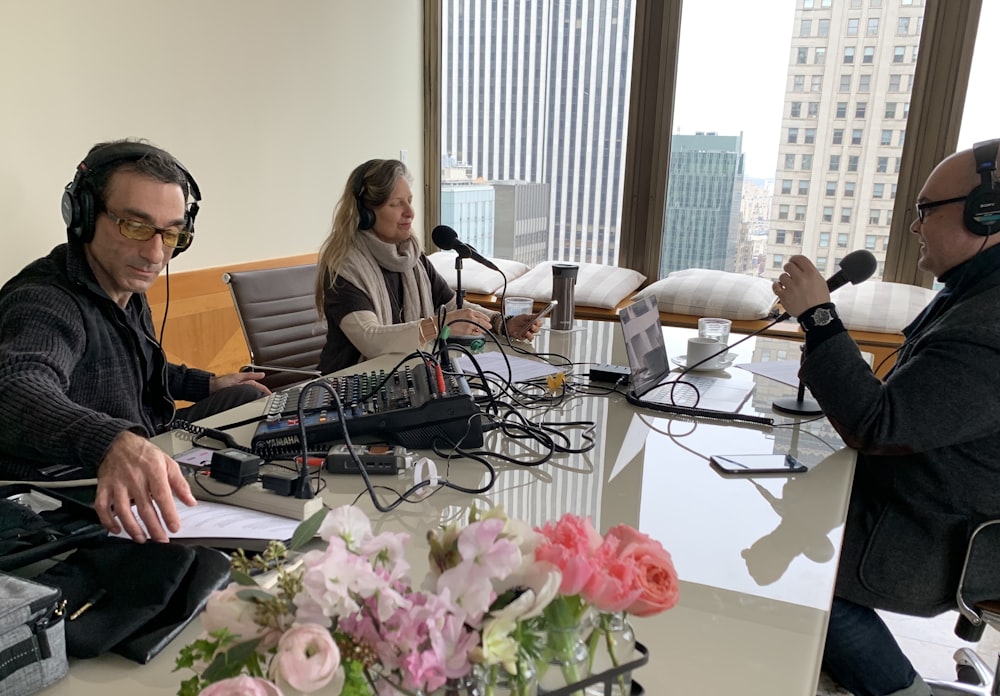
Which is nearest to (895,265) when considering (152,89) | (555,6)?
(555,6)

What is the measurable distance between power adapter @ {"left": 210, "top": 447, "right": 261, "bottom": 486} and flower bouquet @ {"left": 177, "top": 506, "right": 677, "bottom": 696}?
57 centimetres

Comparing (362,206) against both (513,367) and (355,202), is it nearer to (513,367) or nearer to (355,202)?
(355,202)

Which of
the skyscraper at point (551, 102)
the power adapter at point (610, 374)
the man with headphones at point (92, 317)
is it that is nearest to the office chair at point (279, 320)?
the man with headphones at point (92, 317)

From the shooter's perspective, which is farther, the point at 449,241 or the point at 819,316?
the point at 449,241

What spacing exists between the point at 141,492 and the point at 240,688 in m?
0.49

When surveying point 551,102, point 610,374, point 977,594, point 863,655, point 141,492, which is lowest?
point 863,655

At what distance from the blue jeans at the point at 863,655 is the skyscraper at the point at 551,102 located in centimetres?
269

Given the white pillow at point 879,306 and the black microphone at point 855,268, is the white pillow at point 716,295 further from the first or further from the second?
the black microphone at point 855,268

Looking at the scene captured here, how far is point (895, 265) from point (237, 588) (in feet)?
11.6

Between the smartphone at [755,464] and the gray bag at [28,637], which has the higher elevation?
the gray bag at [28,637]

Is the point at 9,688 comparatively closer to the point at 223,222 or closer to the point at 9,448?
the point at 9,448

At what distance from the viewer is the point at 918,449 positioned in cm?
119

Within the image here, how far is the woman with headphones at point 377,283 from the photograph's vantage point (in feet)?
6.31

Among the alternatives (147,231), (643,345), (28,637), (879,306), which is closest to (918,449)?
(643,345)
